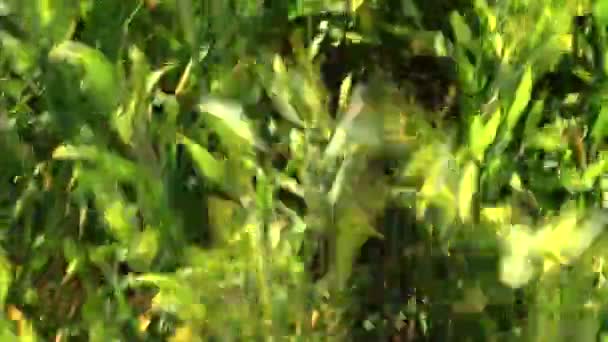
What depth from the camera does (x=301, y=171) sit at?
723mm

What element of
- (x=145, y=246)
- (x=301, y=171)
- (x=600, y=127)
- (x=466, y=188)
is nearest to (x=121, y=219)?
(x=145, y=246)

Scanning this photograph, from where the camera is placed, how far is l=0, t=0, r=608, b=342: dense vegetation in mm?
712

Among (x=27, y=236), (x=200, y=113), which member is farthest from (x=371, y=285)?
(x=27, y=236)

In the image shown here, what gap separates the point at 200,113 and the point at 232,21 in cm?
9

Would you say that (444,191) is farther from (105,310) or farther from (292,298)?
(105,310)

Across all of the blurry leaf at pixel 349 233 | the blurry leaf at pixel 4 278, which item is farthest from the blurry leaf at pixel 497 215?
the blurry leaf at pixel 4 278

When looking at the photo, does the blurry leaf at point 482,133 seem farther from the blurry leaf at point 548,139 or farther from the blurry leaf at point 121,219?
the blurry leaf at point 121,219

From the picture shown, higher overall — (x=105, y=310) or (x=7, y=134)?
(x=7, y=134)

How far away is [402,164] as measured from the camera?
80 cm

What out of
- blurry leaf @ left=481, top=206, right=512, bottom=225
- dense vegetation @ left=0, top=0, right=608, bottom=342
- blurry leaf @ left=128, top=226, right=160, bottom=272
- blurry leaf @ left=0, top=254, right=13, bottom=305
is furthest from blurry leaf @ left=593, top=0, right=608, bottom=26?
blurry leaf @ left=0, top=254, right=13, bottom=305

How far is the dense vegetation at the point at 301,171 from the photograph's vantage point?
71 cm

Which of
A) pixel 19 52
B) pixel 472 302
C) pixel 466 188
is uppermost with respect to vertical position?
pixel 19 52

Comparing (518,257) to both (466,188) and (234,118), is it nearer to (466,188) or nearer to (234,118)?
(466,188)

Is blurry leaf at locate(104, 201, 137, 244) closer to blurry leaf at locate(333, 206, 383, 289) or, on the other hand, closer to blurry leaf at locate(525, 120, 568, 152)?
blurry leaf at locate(333, 206, 383, 289)
